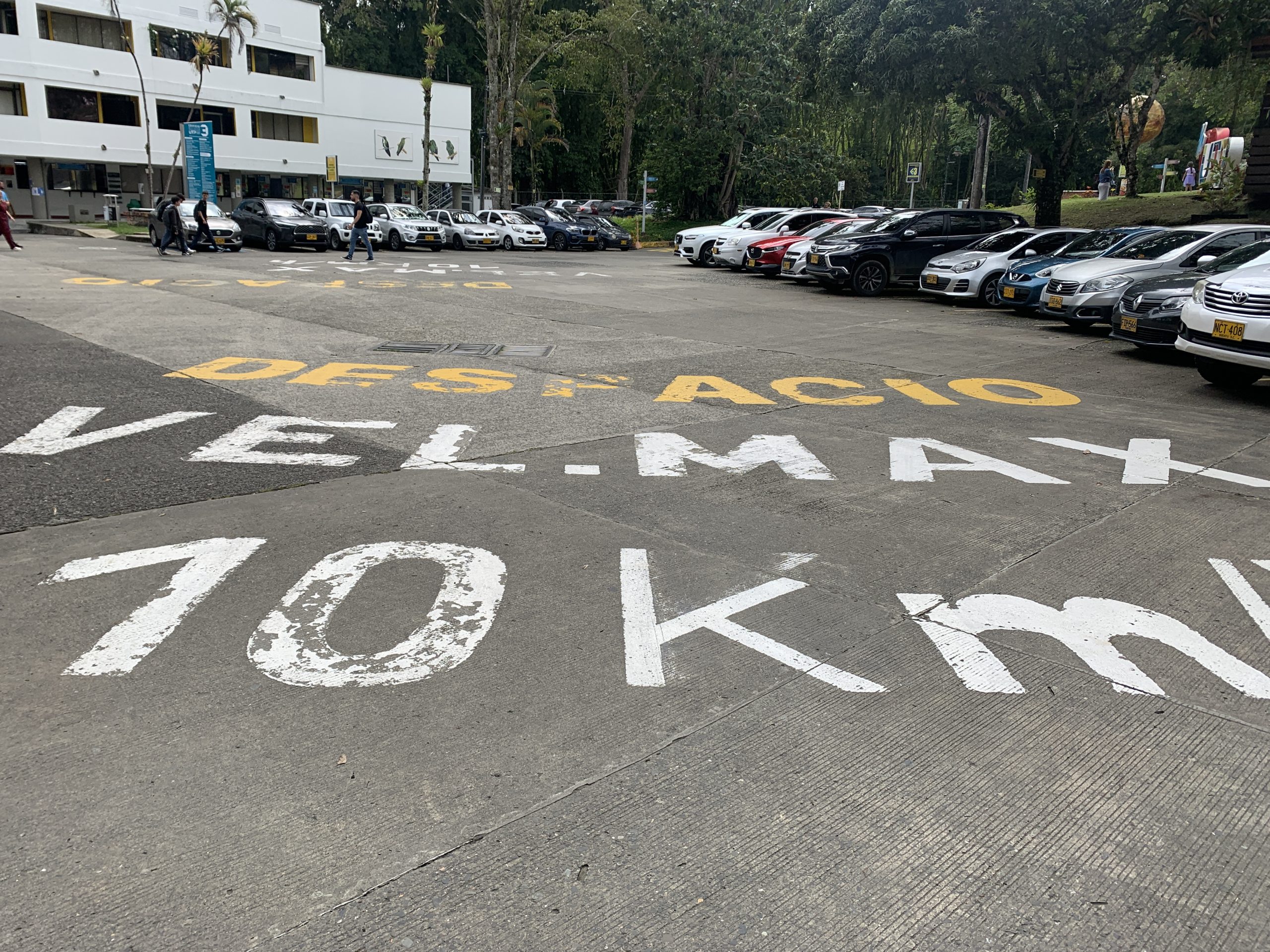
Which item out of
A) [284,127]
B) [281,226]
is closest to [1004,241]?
[281,226]

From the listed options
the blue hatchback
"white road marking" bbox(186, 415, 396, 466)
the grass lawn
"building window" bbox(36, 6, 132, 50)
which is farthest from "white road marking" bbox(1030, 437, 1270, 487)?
"building window" bbox(36, 6, 132, 50)

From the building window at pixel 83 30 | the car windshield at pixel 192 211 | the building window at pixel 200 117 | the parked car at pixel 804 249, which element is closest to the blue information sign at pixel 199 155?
the car windshield at pixel 192 211

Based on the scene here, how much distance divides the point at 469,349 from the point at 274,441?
507cm

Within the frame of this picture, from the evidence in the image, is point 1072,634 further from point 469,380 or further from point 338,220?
point 338,220

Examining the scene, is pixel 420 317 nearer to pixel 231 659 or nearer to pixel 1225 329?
pixel 1225 329

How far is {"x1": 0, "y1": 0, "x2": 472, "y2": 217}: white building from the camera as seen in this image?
41562 millimetres

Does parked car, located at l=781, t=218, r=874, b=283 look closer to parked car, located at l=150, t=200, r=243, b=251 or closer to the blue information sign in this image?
parked car, located at l=150, t=200, r=243, b=251

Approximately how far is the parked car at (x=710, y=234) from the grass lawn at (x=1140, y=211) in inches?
358

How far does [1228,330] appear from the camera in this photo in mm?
9430

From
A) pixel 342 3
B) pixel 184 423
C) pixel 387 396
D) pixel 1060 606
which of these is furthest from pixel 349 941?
pixel 342 3

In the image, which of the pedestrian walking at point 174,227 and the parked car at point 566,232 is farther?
the parked car at point 566,232

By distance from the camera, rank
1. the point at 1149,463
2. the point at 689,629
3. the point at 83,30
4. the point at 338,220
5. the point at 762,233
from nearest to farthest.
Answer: the point at 689,629, the point at 1149,463, the point at 762,233, the point at 338,220, the point at 83,30

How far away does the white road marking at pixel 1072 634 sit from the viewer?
12.8 ft

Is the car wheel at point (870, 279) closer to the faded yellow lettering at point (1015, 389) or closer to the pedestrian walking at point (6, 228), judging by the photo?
the faded yellow lettering at point (1015, 389)
